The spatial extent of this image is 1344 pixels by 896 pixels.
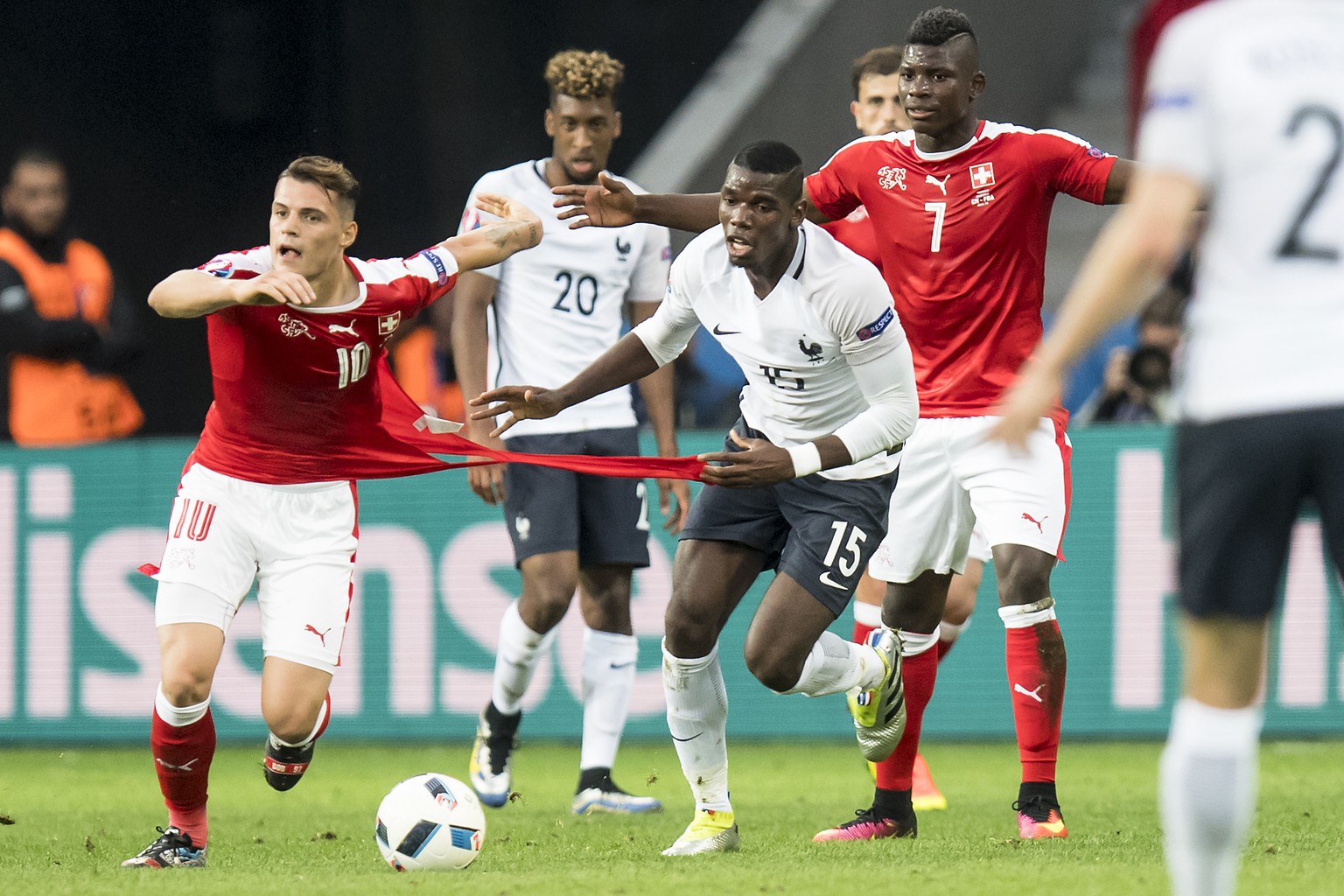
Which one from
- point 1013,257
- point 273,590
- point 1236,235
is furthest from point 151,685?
point 1236,235

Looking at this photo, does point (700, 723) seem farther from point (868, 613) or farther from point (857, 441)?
point (868, 613)

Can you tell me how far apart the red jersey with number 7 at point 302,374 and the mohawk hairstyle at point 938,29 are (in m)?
1.76

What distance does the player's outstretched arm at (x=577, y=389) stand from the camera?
226 inches

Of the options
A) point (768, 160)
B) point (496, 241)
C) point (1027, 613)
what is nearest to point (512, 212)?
point (496, 241)

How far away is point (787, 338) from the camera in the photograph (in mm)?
5711

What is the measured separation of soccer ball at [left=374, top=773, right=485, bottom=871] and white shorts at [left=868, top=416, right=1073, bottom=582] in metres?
1.74

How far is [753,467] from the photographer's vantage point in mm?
5520

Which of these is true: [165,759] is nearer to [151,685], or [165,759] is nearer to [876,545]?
[876,545]

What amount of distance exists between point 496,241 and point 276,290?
124cm

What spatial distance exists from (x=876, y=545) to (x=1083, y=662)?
12.5 feet

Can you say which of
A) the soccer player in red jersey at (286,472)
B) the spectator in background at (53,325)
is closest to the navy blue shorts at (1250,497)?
the soccer player in red jersey at (286,472)

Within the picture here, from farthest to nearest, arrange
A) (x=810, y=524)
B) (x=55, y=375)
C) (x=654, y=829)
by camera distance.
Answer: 1. (x=55, y=375)
2. (x=654, y=829)
3. (x=810, y=524)

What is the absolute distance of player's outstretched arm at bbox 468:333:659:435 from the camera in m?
5.75

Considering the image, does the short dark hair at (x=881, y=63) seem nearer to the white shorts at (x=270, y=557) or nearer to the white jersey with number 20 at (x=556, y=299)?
the white jersey with number 20 at (x=556, y=299)
